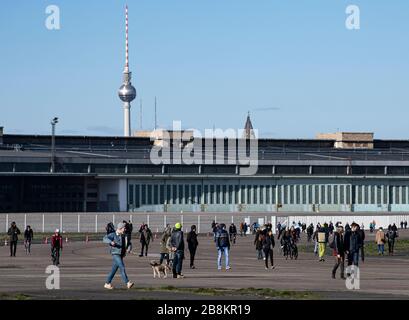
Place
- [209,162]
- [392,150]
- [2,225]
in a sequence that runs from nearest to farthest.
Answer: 1. [2,225]
2. [209,162]
3. [392,150]

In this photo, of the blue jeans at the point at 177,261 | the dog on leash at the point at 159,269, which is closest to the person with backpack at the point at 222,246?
the dog on leash at the point at 159,269

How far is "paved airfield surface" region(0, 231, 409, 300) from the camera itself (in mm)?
27594

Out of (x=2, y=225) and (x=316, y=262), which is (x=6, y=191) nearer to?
(x=2, y=225)

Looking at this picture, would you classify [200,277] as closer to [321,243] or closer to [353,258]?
[353,258]

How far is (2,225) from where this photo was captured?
88.3m

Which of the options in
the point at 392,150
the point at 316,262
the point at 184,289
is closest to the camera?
the point at 184,289

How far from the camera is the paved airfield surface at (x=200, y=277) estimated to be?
1086 inches

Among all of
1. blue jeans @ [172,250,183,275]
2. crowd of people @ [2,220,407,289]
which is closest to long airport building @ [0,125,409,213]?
crowd of people @ [2,220,407,289]

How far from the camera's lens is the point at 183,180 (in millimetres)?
119000

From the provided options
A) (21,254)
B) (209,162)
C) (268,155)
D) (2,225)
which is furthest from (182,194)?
(21,254)

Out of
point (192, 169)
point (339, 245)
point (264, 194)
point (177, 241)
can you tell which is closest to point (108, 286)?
point (177, 241)

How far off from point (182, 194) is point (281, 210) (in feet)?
34.3

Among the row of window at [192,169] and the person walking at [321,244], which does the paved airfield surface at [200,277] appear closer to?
the person walking at [321,244]

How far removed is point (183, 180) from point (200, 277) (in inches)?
3246
